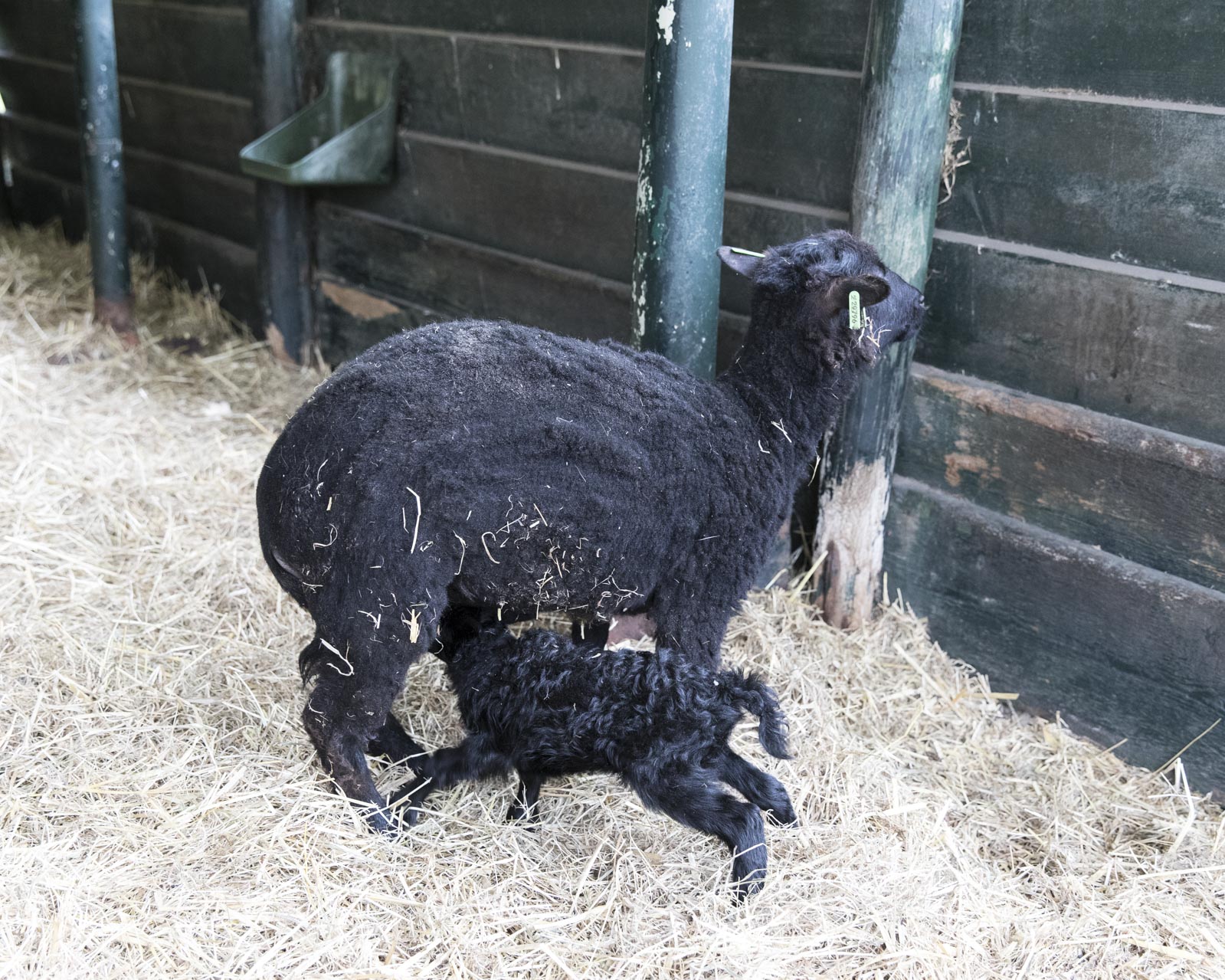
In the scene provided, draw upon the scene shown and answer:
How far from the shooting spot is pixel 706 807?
8.77ft

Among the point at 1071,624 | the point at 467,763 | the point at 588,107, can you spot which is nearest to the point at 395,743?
the point at 467,763

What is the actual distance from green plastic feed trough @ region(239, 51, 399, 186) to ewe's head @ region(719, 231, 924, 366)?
270 cm

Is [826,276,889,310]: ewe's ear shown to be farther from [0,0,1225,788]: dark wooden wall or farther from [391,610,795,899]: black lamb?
[391,610,795,899]: black lamb

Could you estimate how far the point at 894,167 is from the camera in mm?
3438

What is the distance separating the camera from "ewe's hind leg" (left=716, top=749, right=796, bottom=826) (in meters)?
2.74

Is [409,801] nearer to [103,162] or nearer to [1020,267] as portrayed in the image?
[1020,267]

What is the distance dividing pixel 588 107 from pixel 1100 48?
1.97m

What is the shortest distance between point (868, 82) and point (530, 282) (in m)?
1.89

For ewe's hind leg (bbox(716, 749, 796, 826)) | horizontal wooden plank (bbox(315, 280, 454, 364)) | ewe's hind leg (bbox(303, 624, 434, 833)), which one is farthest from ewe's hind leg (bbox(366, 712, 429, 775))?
A: horizontal wooden plank (bbox(315, 280, 454, 364))

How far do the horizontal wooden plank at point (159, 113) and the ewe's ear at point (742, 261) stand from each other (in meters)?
3.93

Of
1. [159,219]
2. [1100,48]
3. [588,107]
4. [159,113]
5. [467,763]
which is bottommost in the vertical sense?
[467,763]

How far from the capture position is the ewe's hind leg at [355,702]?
2.78 meters

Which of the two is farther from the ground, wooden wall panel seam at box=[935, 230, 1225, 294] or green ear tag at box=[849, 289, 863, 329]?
wooden wall panel seam at box=[935, 230, 1225, 294]

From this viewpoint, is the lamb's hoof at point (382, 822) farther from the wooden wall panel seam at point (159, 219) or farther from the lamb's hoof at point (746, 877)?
the wooden wall panel seam at point (159, 219)
